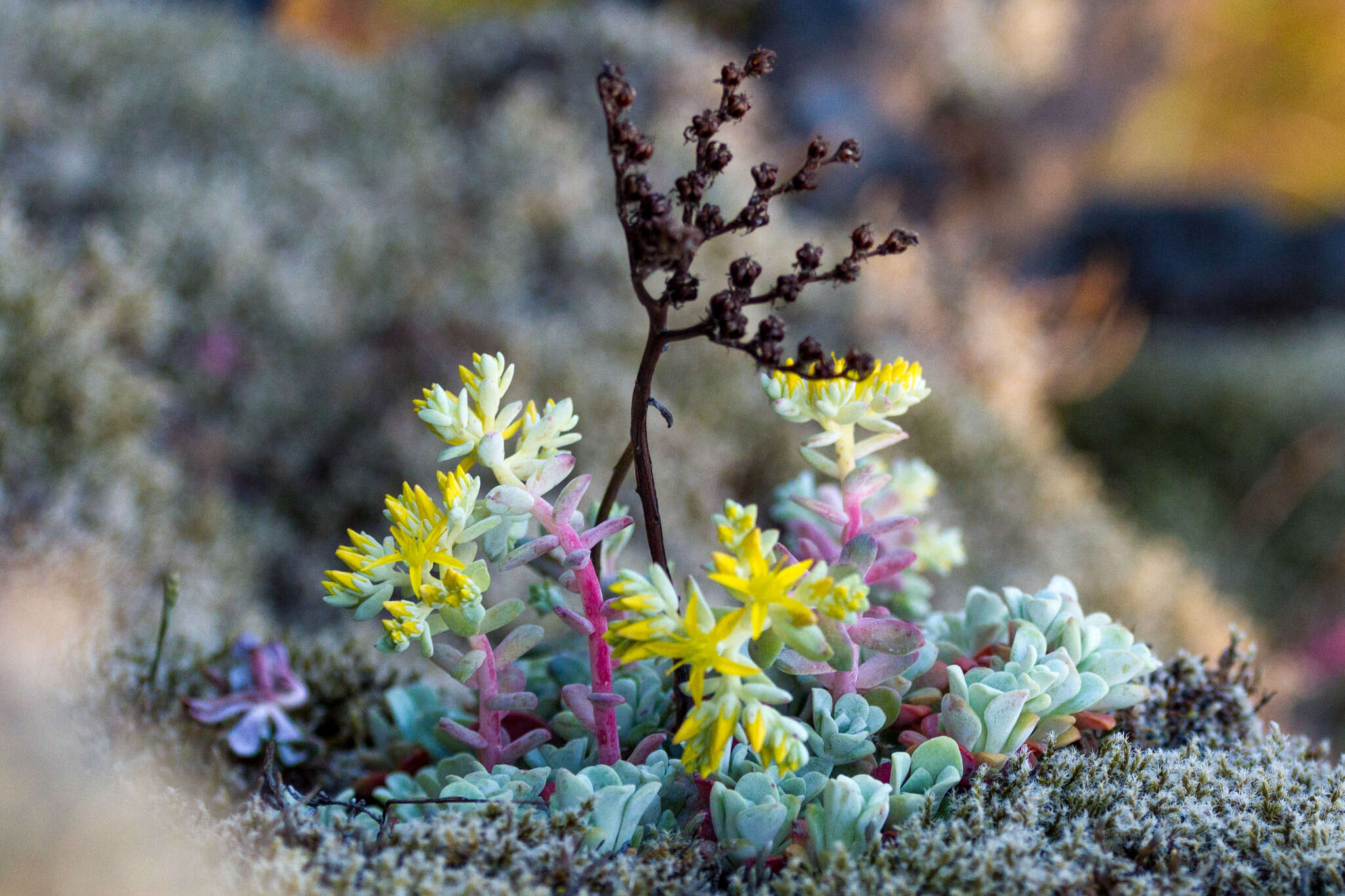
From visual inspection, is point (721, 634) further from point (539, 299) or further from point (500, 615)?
point (539, 299)

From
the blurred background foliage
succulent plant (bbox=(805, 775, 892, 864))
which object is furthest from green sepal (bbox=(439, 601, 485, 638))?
the blurred background foliage

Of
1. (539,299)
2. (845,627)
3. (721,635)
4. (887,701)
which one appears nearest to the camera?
(721,635)

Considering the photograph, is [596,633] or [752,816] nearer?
[752,816]

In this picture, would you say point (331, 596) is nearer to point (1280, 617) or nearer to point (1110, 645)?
point (1110, 645)

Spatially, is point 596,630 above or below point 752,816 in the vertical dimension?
above

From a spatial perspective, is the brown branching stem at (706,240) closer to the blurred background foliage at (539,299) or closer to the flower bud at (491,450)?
the flower bud at (491,450)

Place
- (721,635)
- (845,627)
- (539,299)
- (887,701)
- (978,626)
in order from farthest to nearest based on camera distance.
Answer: (539,299)
(978,626)
(887,701)
(845,627)
(721,635)

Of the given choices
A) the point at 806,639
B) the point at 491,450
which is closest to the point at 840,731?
the point at 806,639
